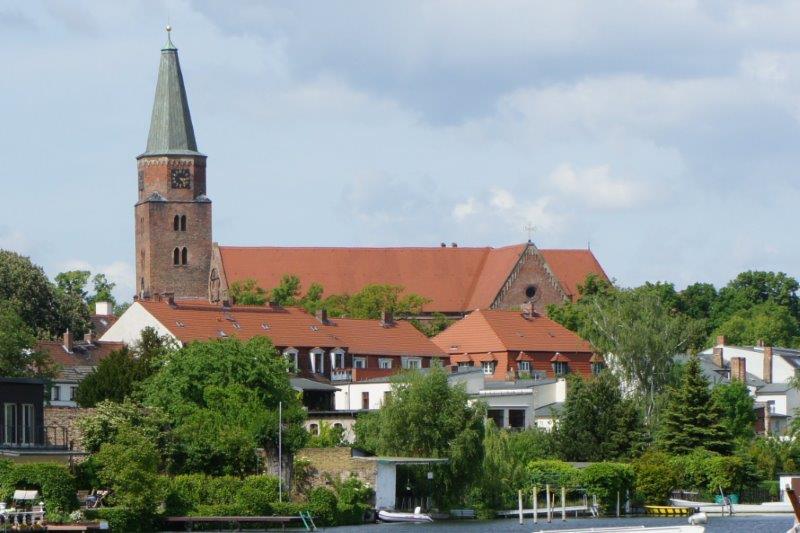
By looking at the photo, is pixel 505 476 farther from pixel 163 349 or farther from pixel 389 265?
pixel 389 265

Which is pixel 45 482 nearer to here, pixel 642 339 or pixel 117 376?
pixel 117 376

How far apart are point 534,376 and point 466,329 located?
8.14m

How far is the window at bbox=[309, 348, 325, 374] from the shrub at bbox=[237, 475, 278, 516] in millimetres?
39227

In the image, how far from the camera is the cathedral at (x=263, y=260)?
532 ft

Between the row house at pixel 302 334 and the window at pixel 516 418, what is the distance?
422 inches

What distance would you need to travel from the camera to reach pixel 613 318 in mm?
105750

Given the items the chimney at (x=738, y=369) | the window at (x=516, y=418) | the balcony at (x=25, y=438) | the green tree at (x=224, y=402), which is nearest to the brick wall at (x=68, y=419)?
the balcony at (x=25, y=438)

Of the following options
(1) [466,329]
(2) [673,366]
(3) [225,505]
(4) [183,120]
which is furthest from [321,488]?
(4) [183,120]

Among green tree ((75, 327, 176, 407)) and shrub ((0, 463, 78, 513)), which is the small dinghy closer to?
shrub ((0, 463, 78, 513))

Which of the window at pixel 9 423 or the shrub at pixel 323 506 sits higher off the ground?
the window at pixel 9 423

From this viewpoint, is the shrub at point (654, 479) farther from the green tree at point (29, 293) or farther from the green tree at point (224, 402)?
the green tree at point (29, 293)

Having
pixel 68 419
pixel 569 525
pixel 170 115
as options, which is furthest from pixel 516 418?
pixel 170 115

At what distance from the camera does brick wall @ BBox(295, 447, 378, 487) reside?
73.2m

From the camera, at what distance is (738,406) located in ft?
349
